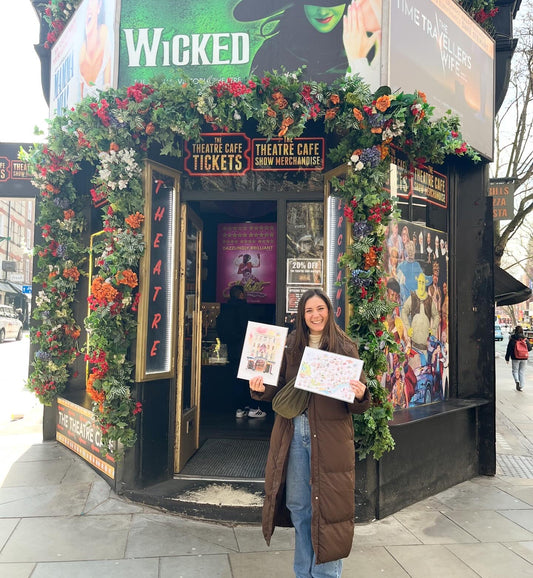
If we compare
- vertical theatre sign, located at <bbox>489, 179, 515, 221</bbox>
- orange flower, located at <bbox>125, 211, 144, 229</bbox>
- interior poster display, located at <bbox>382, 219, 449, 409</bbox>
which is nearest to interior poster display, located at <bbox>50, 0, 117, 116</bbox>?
orange flower, located at <bbox>125, 211, 144, 229</bbox>

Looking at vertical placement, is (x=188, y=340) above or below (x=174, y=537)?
above

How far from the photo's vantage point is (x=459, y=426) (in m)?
5.79

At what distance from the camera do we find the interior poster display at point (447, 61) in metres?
5.07

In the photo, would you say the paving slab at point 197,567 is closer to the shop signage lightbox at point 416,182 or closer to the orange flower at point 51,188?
the shop signage lightbox at point 416,182

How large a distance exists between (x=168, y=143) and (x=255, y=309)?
3.99m

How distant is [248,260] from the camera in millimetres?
8469

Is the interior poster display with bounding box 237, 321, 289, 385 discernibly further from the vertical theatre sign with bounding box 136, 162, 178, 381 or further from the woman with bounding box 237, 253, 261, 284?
the woman with bounding box 237, 253, 261, 284

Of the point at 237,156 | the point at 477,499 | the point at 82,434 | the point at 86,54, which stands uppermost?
the point at 86,54

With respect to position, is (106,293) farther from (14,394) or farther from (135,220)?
(14,394)

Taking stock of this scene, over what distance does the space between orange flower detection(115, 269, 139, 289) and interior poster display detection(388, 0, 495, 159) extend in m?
3.06

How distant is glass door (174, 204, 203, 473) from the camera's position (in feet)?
17.1

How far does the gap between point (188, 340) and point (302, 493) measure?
297cm

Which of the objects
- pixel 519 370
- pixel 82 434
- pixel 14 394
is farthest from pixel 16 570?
pixel 519 370

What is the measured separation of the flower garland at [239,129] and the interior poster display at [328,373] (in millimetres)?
1686
